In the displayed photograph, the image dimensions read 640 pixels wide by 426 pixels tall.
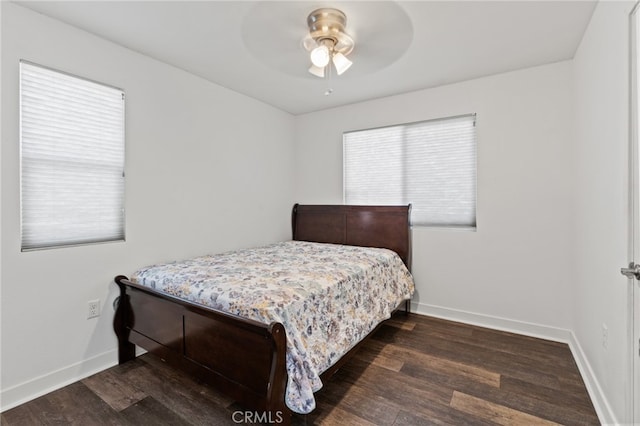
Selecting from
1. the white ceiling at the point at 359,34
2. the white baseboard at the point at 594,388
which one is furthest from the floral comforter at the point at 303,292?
the white ceiling at the point at 359,34

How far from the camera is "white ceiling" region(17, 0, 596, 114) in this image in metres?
1.88

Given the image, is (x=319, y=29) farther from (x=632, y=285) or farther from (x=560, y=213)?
(x=560, y=213)

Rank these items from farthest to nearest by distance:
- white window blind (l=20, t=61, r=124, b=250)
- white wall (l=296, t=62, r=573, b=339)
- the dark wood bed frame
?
white wall (l=296, t=62, r=573, b=339) → white window blind (l=20, t=61, r=124, b=250) → the dark wood bed frame

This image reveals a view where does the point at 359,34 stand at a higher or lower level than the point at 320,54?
higher

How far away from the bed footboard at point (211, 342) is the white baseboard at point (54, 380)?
12cm

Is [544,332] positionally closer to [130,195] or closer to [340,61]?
[340,61]

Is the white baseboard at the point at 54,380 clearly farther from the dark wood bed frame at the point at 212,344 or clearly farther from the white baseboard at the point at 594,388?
the white baseboard at the point at 594,388

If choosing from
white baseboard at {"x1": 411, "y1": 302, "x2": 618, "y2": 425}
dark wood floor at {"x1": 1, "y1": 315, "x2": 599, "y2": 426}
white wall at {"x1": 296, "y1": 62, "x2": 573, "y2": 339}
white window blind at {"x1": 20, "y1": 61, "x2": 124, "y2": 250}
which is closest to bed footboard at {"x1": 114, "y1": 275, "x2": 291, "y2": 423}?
dark wood floor at {"x1": 1, "y1": 315, "x2": 599, "y2": 426}

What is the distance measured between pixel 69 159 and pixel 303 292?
1906 mm

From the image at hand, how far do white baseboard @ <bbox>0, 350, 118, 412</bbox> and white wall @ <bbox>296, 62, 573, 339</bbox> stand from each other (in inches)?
117

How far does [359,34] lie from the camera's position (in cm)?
207

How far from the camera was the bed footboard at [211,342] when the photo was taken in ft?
4.63

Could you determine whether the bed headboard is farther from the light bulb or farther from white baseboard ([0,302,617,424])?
the light bulb

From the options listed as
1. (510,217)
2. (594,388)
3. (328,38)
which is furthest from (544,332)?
(328,38)
